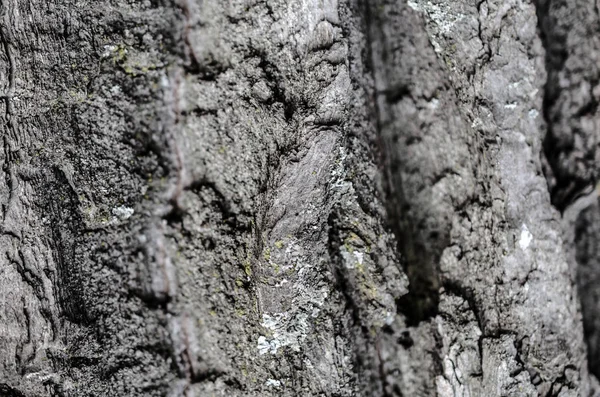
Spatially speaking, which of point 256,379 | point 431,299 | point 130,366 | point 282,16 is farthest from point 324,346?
point 282,16

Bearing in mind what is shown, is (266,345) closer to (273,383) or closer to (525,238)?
(273,383)

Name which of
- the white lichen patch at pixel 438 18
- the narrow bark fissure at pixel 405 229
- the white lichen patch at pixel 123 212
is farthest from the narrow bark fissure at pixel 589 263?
the white lichen patch at pixel 123 212

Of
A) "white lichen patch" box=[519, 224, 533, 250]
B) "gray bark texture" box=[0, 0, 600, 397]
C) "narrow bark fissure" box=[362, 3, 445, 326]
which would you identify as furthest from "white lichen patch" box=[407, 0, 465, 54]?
"white lichen patch" box=[519, 224, 533, 250]

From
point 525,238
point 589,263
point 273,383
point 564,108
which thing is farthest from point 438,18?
point 273,383

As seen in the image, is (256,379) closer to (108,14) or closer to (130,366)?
(130,366)

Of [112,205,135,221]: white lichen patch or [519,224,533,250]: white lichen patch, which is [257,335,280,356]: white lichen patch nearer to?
[112,205,135,221]: white lichen patch
